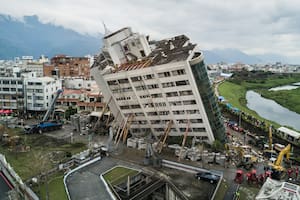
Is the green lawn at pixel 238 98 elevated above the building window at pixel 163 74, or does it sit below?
below

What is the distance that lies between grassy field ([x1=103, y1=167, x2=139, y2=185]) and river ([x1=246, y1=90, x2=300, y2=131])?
2461 inches

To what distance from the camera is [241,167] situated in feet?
130

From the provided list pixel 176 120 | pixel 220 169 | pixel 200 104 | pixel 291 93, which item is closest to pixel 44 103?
pixel 176 120

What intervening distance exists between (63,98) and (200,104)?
172ft

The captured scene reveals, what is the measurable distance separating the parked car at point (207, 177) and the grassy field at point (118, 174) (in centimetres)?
862

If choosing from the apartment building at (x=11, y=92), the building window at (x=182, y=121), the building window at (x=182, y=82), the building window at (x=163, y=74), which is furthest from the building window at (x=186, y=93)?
the apartment building at (x=11, y=92)

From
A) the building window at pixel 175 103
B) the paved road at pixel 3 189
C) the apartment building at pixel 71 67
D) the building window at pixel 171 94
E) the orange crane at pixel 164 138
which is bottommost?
the paved road at pixel 3 189

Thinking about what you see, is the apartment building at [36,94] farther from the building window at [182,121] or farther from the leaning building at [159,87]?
the building window at [182,121]

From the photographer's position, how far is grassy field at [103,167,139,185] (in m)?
35.8

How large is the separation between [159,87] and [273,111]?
78.8m

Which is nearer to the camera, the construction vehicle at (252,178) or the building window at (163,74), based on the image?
the construction vehicle at (252,178)

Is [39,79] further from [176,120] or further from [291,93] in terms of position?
[291,93]

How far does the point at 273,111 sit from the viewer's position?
4326 inches

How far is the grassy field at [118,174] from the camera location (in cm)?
3581
